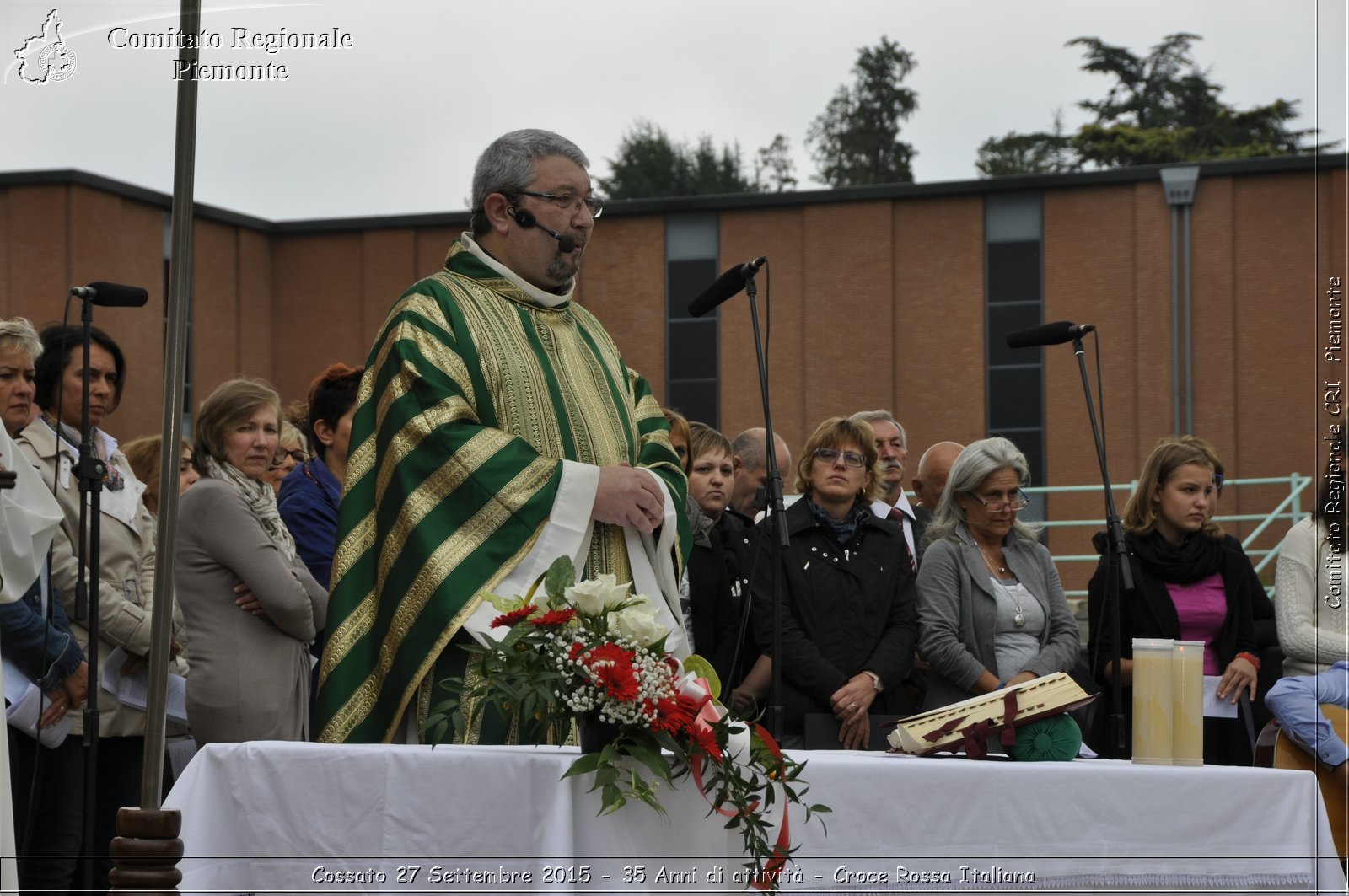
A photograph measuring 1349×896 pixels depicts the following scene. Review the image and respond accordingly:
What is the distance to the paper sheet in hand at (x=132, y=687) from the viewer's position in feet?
16.3

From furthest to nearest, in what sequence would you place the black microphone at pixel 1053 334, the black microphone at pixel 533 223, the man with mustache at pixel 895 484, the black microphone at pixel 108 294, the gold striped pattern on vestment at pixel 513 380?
the man with mustache at pixel 895 484
the black microphone at pixel 1053 334
the black microphone at pixel 108 294
the black microphone at pixel 533 223
the gold striped pattern on vestment at pixel 513 380

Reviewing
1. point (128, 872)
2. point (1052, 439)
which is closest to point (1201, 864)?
point (128, 872)

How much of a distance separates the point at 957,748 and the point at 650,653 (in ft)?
2.88

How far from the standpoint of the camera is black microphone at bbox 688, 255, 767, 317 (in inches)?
178

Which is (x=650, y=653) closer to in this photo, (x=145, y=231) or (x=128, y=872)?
(x=128, y=872)

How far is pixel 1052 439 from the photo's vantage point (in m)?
24.6

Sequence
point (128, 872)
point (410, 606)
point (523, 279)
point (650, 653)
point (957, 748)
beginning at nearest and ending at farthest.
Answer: point (128, 872) → point (650, 653) → point (957, 748) → point (410, 606) → point (523, 279)

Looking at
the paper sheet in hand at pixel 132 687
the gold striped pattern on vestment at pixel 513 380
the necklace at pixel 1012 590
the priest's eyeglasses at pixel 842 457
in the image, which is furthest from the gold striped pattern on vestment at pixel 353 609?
the necklace at pixel 1012 590

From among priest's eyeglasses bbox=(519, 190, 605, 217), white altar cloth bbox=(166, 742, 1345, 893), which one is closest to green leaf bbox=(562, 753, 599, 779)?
white altar cloth bbox=(166, 742, 1345, 893)

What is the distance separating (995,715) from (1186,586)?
266cm

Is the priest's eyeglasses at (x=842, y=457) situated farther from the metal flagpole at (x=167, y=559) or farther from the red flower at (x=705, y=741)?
the metal flagpole at (x=167, y=559)

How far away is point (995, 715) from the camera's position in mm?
3398

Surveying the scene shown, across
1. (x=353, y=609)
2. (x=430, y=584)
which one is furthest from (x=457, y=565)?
(x=353, y=609)

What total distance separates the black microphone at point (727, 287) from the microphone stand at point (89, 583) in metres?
1.79
